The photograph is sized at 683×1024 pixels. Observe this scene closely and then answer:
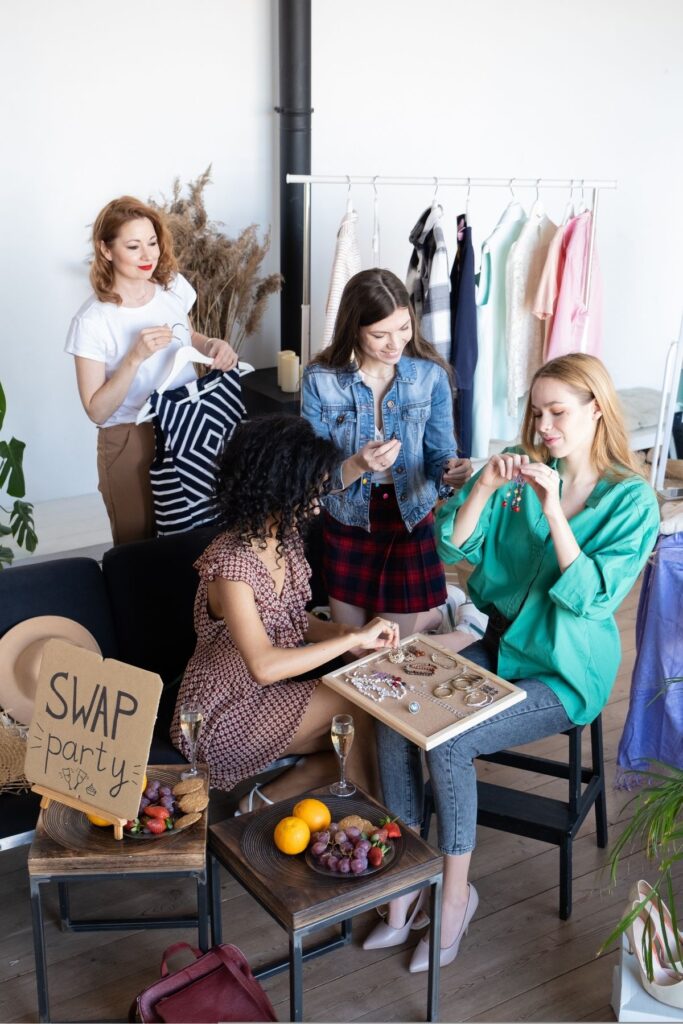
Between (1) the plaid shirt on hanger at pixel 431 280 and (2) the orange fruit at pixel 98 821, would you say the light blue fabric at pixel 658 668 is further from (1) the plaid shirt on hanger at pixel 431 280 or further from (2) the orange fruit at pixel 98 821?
(1) the plaid shirt on hanger at pixel 431 280

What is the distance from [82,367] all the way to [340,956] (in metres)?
1.71

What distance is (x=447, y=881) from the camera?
2488 millimetres

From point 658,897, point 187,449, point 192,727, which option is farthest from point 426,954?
point 187,449

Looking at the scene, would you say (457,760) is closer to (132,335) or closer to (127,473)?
(127,473)

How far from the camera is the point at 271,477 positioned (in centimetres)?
242

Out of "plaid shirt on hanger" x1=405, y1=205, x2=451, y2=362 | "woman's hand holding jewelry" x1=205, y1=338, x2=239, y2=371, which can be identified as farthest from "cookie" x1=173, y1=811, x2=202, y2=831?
"plaid shirt on hanger" x1=405, y1=205, x2=451, y2=362

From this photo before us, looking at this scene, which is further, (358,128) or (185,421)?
(358,128)

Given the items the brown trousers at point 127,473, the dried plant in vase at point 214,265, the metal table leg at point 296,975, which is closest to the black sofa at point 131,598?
the brown trousers at point 127,473

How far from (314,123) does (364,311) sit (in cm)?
250

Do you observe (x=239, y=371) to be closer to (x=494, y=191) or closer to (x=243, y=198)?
(x=243, y=198)

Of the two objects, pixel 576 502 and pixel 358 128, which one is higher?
pixel 358 128

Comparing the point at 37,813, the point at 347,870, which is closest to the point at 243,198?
the point at 37,813

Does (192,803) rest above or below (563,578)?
below

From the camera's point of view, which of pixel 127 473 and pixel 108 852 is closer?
pixel 108 852
